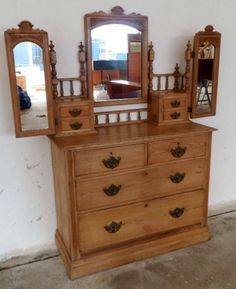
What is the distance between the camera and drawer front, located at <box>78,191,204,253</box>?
6.29ft

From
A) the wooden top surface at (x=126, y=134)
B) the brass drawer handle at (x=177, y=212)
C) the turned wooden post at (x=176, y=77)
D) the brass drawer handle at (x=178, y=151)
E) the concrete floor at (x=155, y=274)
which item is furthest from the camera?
the turned wooden post at (x=176, y=77)

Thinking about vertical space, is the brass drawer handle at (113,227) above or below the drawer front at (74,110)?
below

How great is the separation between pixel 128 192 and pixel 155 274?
541 mm

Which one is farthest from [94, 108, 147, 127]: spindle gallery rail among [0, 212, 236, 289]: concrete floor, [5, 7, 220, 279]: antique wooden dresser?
[0, 212, 236, 289]: concrete floor

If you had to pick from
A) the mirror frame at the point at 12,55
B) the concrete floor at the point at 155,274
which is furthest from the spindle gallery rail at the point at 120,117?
the concrete floor at the point at 155,274

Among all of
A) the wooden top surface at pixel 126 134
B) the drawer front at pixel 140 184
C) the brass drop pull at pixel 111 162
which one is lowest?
the drawer front at pixel 140 184

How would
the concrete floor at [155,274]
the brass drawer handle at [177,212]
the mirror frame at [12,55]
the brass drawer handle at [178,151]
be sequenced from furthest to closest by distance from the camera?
the brass drawer handle at [177,212] → the brass drawer handle at [178,151] → the concrete floor at [155,274] → the mirror frame at [12,55]

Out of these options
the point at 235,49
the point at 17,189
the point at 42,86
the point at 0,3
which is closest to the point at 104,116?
the point at 42,86

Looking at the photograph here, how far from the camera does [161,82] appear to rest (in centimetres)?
226

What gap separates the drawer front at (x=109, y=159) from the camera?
1.78m

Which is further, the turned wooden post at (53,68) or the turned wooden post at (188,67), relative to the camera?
the turned wooden post at (188,67)

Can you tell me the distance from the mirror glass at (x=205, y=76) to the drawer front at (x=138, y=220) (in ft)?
2.12

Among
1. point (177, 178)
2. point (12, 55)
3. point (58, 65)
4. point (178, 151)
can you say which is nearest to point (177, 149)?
point (178, 151)

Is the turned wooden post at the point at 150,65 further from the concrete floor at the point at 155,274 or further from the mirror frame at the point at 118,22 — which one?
the concrete floor at the point at 155,274
